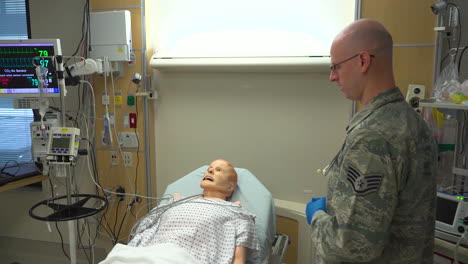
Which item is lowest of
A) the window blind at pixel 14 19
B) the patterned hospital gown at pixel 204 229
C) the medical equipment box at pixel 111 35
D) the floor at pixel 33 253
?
the floor at pixel 33 253

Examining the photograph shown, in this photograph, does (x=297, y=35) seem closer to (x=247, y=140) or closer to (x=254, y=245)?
(x=247, y=140)

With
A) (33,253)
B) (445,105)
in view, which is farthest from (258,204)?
(33,253)

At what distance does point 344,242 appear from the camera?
3.41ft

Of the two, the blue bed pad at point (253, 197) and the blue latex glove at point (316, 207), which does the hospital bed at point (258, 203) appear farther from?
the blue latex glove at point (316, 207)

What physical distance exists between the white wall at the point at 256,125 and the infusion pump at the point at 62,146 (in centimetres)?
92

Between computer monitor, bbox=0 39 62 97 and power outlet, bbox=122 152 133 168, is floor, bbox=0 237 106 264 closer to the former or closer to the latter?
power outlet, bbox=122 152 133 168

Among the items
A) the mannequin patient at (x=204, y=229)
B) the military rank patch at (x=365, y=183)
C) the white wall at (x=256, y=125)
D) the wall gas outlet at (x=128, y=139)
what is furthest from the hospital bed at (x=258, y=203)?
the military rank patch at (x=365, y=183)

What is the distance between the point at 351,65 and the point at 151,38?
210 cm

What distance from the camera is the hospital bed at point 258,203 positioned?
202 cm

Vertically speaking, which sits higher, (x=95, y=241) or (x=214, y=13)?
(x=214, y=13)

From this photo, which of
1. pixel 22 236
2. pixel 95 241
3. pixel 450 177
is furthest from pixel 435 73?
pixel 22 236

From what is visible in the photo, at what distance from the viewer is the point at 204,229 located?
180cm

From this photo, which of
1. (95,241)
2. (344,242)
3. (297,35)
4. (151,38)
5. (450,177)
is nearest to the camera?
(344,242)

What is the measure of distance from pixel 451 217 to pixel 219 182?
50.6 inches
